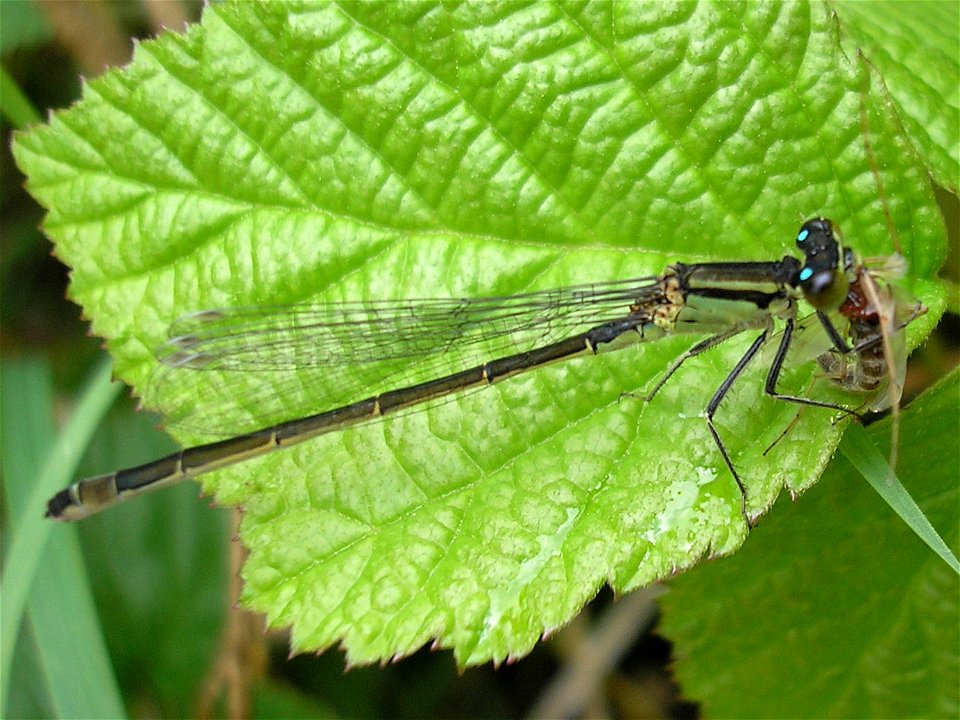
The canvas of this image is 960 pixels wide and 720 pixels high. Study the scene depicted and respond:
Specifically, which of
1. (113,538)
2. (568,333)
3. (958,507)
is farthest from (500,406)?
(113,538)

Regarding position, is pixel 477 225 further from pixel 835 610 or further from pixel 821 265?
pixel 835 610

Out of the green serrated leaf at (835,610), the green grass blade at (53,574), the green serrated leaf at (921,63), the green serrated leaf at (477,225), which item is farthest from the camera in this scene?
the green grass blade at (53,574)

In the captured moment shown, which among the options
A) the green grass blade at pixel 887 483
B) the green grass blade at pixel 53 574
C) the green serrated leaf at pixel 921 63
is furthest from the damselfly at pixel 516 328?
the green grass blade at pixel 53 574

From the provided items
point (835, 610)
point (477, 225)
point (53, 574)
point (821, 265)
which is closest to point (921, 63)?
point (821, 265)

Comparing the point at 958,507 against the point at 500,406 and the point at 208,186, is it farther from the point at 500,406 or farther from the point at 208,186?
the point at 208,186

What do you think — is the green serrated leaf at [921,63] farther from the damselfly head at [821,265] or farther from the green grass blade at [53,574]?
the green grass blade at [53,574]
